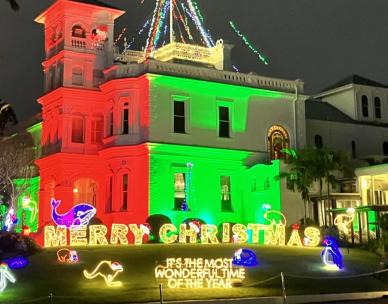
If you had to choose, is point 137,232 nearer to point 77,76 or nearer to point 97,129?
point 97,129

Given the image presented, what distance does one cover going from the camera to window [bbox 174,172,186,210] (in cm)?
3975

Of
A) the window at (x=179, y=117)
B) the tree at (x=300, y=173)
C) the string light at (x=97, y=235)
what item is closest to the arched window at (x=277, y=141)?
the tree at (x=300, y=173)

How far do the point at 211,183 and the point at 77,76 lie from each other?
470 inches

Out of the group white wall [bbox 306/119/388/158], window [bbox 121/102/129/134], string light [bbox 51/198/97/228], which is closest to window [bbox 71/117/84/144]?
window [bbox 121/102/129/134]

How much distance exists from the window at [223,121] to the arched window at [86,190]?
9276 millimetres

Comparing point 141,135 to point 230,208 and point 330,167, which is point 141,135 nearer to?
point 230,208

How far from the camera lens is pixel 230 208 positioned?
1645 inches

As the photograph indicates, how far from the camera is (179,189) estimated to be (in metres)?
40.0

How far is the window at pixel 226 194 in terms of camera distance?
41.7 metres

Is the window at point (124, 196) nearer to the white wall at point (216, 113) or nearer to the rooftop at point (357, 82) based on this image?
the white wall at point (216, 113)

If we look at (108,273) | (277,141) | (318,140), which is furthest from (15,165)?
(108,273)

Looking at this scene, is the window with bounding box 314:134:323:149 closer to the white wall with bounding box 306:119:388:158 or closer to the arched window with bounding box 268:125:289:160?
the white wall with bounding box 306:119:388:158

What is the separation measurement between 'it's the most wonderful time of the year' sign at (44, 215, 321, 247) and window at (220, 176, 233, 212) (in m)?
4.28

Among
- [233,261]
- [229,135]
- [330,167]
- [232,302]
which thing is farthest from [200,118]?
[232,302]
